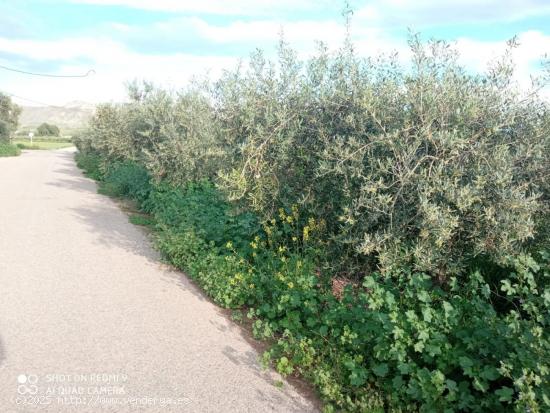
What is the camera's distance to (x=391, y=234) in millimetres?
4434

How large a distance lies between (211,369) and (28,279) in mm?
3416

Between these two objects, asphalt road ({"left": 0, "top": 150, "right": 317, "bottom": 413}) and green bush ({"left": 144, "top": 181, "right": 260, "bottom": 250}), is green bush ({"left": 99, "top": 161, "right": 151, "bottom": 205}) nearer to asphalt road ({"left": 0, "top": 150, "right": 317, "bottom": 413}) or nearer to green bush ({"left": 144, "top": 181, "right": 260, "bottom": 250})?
green bush ({"left": 144, "top": 181, "right": 260, "bottom": 250})

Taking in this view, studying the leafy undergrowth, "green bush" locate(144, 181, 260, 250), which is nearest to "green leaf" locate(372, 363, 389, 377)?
the leafy undergrowth

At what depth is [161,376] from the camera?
3.86 meters

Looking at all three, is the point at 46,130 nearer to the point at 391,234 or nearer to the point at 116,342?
the point at 116,342

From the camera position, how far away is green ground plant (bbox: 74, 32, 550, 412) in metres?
3.48

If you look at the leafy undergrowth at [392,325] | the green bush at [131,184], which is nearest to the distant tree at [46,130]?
the green bush at [131,184]

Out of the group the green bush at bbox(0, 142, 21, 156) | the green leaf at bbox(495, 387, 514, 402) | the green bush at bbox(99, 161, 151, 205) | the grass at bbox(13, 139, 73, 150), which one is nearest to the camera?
the green leaf at bbox(495, 387, 514, 402)

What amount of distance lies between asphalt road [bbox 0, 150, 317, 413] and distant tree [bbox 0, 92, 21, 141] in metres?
41.9

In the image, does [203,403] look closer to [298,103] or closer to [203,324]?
[203,324]

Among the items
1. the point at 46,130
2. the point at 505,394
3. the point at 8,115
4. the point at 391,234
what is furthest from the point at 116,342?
the point at 46,130

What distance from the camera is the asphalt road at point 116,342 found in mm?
3574

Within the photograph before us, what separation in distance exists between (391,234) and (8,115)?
53.8 meters

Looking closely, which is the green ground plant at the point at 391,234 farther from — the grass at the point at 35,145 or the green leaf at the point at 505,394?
the grass at the point at 35,145
